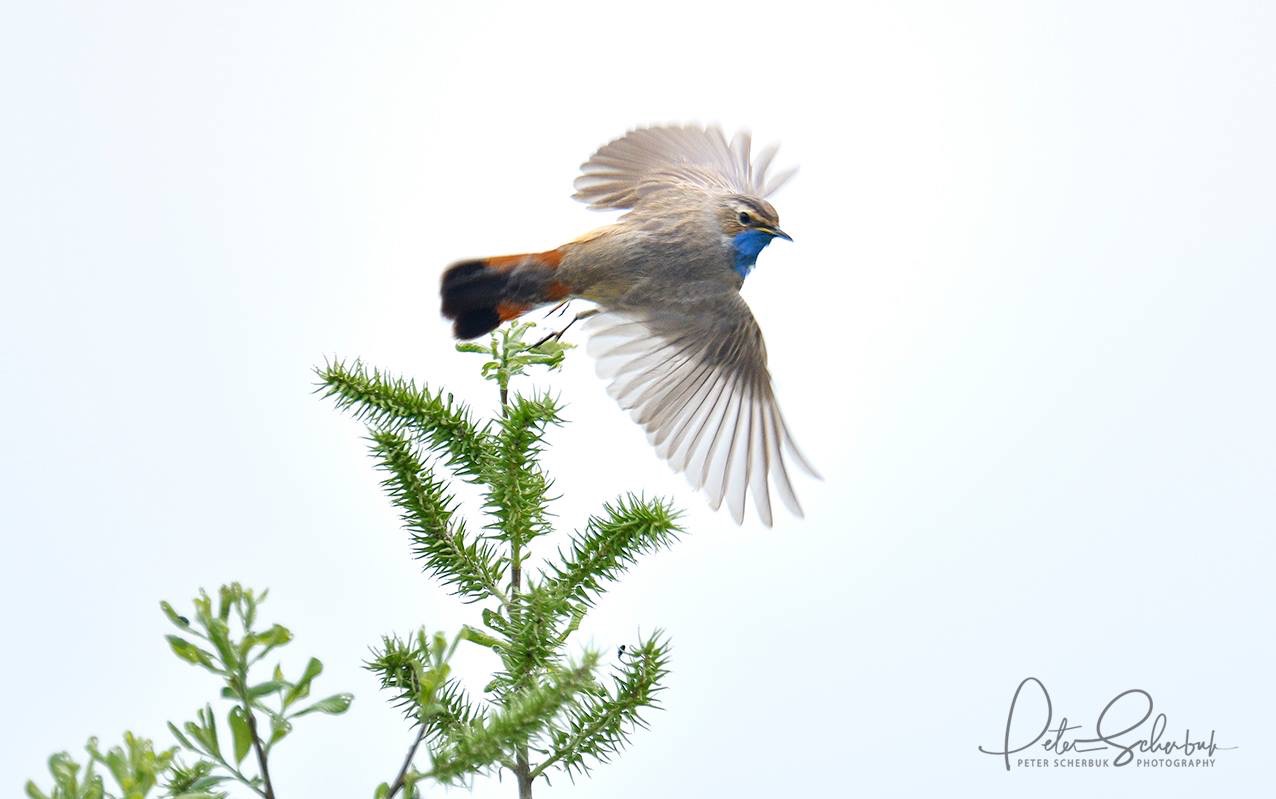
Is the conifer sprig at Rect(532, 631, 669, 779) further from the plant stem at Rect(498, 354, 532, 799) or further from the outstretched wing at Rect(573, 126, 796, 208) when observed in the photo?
the outstretched wing at Rect(573, 126, 796, 208)

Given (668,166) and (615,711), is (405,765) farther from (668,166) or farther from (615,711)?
(668,166)

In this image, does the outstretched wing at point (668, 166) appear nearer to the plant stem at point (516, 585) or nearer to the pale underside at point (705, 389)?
the pale underside at point (705, 389)

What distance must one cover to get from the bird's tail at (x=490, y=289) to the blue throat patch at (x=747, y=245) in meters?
0.57

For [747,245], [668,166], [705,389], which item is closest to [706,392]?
[705,389]

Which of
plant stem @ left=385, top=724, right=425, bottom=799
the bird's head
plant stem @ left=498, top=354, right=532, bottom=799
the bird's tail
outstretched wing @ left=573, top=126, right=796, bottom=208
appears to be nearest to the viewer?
plant stem @ left=385, top=724, right=425, bottom=799

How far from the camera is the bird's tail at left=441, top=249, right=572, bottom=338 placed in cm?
407

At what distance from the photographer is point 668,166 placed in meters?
5.21

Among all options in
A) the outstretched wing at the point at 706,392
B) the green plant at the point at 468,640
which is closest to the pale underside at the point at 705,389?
the outstretched wing at the point at 706,392

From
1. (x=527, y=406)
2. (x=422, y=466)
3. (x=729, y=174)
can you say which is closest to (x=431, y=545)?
(x=422, y=466)

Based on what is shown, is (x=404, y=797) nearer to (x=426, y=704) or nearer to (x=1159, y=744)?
(x=426, y=704)

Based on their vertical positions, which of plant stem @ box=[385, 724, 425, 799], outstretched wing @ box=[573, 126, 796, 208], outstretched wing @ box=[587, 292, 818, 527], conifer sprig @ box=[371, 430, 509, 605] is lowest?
plant stem @ box=[385, 724, 425, 799]

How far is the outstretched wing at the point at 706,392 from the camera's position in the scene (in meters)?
4.11

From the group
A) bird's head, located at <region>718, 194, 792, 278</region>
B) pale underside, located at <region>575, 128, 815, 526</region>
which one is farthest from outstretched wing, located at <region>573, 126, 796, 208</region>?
bird's head, located at <region>718, 194, 792, 278</region>

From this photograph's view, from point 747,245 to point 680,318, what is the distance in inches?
12.4
